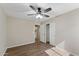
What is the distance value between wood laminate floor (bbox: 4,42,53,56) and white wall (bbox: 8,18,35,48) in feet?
0.34

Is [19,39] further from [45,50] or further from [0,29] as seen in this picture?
[45,50]

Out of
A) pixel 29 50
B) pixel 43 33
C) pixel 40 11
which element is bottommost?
pixel 29 50

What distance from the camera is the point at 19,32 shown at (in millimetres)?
1990

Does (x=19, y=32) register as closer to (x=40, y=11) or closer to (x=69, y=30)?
(x=40, y=11)

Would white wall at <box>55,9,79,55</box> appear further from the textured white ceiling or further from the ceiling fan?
the ceiling fan

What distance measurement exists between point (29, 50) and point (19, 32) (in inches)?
19.8

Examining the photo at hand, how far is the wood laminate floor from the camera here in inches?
68.6

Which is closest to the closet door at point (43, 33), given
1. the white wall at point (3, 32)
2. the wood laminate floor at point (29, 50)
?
the wood laminate floor at point (29, 50)

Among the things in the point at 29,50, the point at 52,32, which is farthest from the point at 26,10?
the point at 29,50

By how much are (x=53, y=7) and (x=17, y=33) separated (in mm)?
1040

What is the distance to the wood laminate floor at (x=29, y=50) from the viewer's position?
68.6 inches

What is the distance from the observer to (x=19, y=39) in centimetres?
198

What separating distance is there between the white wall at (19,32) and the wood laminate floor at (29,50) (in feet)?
0.34

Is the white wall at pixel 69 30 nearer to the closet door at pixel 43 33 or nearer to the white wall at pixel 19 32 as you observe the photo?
the closet door at pixel 43 33
